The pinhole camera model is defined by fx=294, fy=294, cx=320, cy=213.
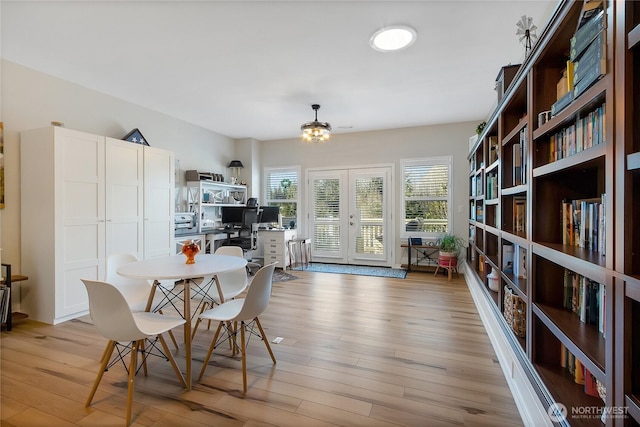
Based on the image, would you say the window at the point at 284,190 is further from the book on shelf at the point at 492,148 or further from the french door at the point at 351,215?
the book on shelf at the point at 492,148

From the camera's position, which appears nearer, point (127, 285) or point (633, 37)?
point (633, 37)

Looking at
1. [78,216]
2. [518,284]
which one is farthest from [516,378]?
[78,216]

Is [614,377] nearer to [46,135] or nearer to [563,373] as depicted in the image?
[563,373]

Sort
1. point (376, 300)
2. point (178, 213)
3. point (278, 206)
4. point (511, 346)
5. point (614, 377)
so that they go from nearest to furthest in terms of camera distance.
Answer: point (614, 377)
point (511, 346)
point (376, 300)
point (178, 213)
point (278, 206)

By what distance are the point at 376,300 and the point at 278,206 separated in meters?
3.44

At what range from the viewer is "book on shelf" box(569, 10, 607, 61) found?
3.36 ft

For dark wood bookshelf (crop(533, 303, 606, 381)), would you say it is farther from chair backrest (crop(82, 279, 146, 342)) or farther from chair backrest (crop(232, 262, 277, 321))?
chair backrest (crop(82, 279, 146, 342))

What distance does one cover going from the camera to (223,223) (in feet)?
19.2

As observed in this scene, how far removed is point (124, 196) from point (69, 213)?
0.65 m

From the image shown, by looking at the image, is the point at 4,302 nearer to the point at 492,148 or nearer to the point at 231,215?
the point at 231,215

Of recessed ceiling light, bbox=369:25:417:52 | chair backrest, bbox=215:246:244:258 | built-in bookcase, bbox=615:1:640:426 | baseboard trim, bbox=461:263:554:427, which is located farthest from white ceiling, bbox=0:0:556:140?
baseboard trim, bbox=461:263:554:427

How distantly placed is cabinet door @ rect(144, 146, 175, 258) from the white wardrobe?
22 cm

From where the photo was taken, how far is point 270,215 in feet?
19.8

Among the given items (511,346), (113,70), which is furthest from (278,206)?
(511,346)
